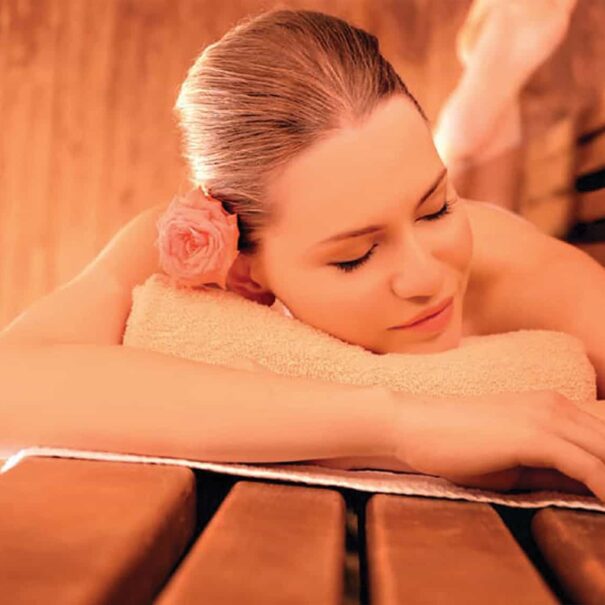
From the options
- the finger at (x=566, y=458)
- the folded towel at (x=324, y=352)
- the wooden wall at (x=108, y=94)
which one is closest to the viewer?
the finger at (x=566, y=458)

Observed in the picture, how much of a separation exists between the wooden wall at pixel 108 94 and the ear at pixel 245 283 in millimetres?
1622

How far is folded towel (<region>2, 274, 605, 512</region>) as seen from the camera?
1008 millimetres

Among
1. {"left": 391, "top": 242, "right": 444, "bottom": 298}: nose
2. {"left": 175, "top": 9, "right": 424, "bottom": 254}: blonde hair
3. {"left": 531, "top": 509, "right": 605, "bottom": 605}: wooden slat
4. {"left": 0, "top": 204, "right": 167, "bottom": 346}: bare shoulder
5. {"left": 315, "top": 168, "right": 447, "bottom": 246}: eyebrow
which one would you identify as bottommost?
{"left": 531, "top": 509, "right": 605, "bottom": 605}: wooden slat

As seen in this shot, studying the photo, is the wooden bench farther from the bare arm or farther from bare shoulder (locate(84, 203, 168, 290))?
bare shoulder (locate(84, 203, 168, 290))

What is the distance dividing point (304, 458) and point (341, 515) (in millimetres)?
140

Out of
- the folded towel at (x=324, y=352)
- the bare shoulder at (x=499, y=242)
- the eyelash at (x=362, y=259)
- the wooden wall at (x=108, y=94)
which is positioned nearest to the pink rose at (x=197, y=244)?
the folded towel at (x=324, y=352)

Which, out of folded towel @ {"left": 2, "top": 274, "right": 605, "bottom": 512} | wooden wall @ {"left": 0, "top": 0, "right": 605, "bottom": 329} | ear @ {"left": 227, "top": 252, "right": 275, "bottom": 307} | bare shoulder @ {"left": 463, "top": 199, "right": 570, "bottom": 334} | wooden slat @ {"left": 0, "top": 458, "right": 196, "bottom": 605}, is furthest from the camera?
wooden wall @ {"left": 0, "top": 0, "right": 605, "bottom": 329}

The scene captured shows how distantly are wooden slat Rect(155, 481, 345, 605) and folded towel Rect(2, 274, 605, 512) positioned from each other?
0.17 metres

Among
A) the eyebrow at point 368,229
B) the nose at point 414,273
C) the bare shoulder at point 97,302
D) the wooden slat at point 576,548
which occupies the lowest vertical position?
the wooden slat at point 576,548

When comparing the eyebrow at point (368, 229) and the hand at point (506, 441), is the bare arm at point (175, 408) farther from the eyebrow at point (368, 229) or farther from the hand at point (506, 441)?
the eyebrow at point (368, 229)

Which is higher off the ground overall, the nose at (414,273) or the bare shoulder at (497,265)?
the nose at (414,273)

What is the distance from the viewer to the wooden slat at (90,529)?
0.51m

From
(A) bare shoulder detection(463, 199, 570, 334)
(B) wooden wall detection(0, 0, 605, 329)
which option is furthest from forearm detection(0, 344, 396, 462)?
(B) wooden wall detection(0, 0, 605, 329)

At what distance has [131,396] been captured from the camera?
89 cm
